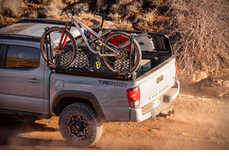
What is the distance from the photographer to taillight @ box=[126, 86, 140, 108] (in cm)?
484

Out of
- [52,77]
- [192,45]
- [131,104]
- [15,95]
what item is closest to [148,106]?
[131,104]

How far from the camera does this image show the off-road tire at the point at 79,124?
527 cm

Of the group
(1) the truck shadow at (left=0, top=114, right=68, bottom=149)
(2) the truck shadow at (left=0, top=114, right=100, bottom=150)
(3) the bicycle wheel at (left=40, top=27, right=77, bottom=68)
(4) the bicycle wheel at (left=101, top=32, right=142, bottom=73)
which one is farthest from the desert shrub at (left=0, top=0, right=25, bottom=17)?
(4) the bicycle wheel at (left=101, top=32, right=142, bottom=73)

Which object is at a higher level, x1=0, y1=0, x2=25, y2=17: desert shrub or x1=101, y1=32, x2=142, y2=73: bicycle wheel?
x1=0, y1=0, x2=25, y2=17: desert shrub

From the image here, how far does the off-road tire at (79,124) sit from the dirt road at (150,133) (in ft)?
0.95

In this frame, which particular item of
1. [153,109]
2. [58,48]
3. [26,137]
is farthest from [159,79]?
[26,137]

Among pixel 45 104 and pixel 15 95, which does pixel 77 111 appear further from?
pixel 15 95

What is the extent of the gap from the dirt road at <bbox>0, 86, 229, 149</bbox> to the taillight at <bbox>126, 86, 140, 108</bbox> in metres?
1.16

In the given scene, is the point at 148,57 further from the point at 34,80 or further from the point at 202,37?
the point at 202,37

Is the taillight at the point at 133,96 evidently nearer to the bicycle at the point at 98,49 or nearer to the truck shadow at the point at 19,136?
the bicycle at the point at 98,49

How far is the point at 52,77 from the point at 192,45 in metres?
5.04

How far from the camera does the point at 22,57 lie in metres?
5.70

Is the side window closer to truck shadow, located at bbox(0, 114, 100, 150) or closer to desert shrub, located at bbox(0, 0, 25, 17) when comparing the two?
truck shadow, located at bbox(0, 114, 100, 150)

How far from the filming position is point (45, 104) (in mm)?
5641
